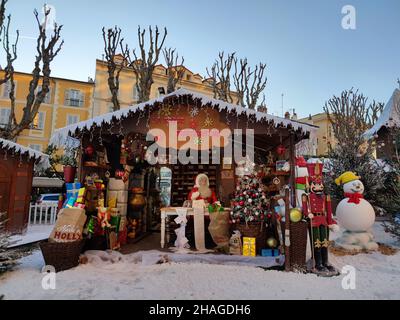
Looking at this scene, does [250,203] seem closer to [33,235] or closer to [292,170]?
[292,170]

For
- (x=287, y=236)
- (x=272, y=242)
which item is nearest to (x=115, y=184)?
(x=272, y=242)

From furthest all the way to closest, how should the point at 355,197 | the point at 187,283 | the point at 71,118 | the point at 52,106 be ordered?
the point at 71,118 → the point at 52,106 → the point at 355,197 → the point at 187,283

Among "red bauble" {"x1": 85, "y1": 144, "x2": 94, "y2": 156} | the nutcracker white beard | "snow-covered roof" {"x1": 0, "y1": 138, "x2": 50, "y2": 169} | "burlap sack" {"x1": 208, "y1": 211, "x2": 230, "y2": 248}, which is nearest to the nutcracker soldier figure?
"burlap sack" {"x1": 208, "y1": 211, "x2": 230, "y2": 248}

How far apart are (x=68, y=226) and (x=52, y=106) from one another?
2002cm

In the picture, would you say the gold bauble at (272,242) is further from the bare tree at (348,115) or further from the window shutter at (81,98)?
the window shutter at (81,98)

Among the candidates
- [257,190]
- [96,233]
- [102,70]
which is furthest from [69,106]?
[257,190]

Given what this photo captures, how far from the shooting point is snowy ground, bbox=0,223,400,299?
10.5 ft

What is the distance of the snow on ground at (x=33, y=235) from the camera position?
6392mm

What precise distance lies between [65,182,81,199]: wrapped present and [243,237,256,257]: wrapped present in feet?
11.0

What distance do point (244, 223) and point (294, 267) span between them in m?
1.12

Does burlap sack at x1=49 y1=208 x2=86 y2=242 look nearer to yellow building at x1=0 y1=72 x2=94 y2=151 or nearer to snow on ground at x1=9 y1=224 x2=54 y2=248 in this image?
snow on ground at x1=9 y1=224 x2=54 y2=248

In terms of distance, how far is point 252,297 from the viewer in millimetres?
3141

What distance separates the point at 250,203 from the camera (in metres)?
4.74

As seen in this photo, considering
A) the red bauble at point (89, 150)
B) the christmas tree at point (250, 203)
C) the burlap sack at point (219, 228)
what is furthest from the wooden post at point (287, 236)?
the red bauble at point (89, 150)
